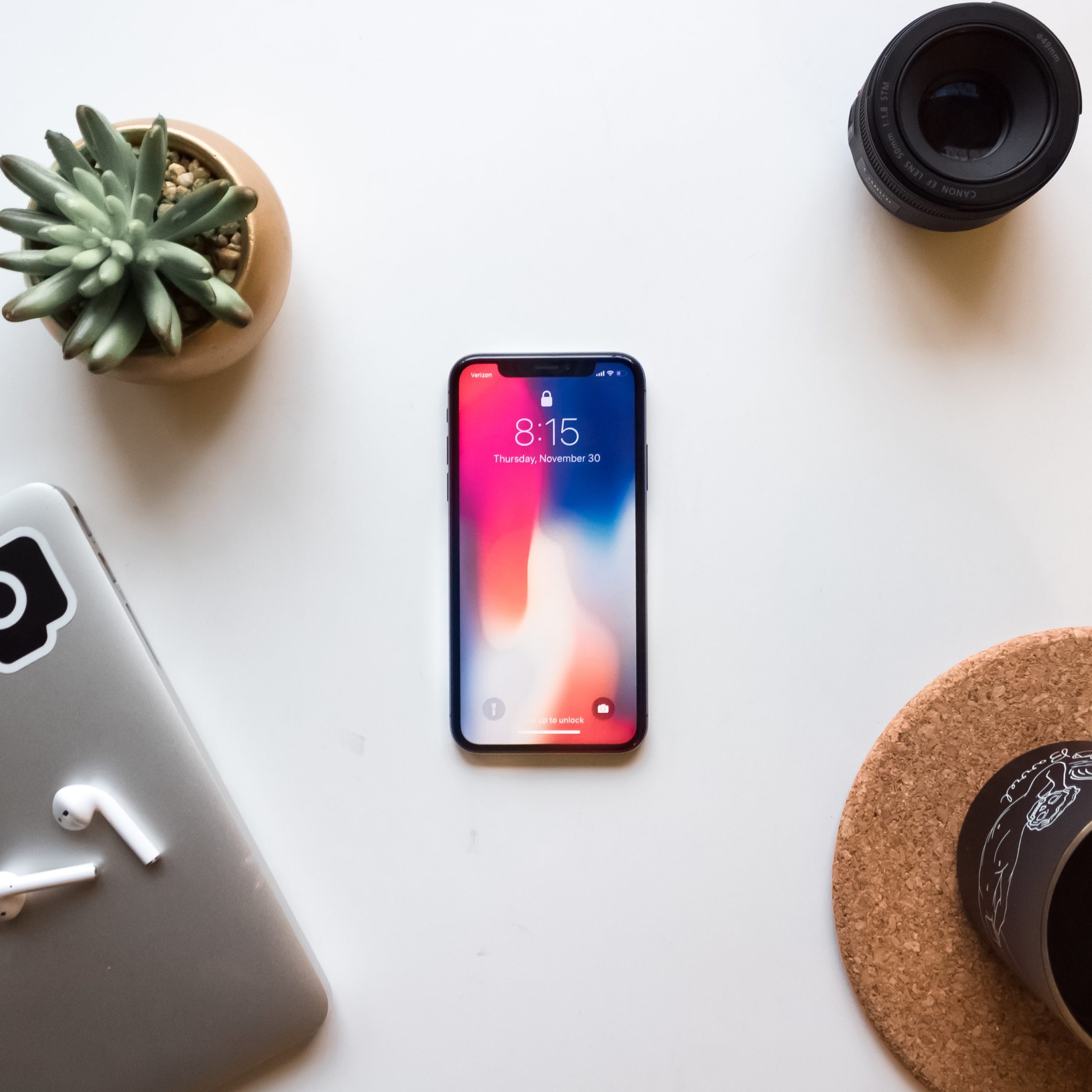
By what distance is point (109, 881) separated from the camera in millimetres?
561

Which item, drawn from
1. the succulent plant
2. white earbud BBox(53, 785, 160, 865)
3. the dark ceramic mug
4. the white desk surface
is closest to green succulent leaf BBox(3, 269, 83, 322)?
the succulent plant

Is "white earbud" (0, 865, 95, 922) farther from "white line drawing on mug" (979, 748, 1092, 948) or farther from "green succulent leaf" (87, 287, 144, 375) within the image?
"white line drawing on mug" (979, 748, 1092, 948)

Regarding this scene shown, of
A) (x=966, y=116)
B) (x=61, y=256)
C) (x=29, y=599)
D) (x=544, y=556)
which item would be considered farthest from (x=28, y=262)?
(x=966, y=116)

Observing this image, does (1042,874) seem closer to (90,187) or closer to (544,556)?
(544,556)

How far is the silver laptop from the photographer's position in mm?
558

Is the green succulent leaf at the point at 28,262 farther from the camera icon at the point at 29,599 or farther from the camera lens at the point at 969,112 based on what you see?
the camera lens at the point at 969,112

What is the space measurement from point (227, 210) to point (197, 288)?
0.15ft

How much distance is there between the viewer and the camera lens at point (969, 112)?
0.53 metres

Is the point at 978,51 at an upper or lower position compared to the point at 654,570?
upper

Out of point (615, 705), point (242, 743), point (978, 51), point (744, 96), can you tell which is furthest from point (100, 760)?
point (978, 51)

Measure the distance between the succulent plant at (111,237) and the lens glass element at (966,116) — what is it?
17.2 inches

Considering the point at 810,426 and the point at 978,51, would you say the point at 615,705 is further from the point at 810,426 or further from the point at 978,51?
the point at 978,51

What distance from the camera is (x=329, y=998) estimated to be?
593mm

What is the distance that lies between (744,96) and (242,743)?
0.59 m
